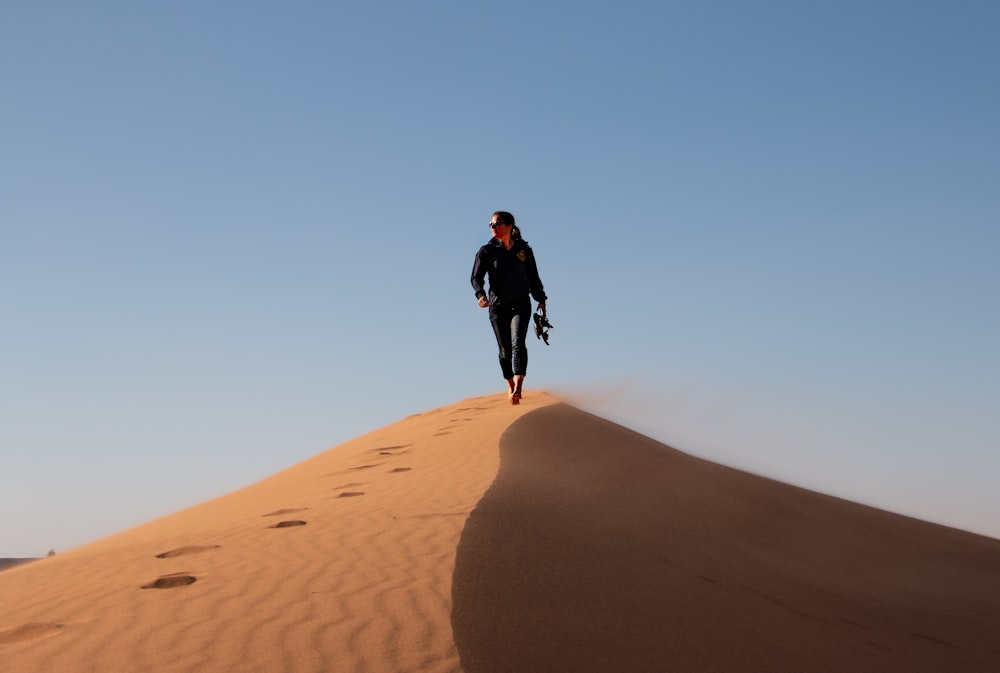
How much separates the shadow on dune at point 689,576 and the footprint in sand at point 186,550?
5.65 feet

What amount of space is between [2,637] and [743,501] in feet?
18.9

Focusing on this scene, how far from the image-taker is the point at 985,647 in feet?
17.2

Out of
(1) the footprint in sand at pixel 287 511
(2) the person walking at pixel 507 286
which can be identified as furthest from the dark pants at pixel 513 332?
(1) the footprint in sand at pixel 287 511

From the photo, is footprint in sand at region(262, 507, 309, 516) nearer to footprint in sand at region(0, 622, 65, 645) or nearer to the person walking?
footprint in sand at region(0, 622, 65, 645)

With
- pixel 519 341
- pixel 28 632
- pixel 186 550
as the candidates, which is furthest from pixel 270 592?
pixel 519 341

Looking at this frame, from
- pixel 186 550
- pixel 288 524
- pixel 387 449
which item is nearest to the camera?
pixel 186 550

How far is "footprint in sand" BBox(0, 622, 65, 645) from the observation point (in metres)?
4.03

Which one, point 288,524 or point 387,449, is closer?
point 288,524

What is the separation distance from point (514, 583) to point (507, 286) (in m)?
6.38

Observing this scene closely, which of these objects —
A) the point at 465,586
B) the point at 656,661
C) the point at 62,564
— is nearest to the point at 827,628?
the point at 656,661

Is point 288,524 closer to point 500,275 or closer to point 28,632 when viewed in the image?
point 28,632

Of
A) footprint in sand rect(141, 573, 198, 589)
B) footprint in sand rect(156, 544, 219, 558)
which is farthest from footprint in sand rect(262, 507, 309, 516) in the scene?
footprint in sand rect(141, 573, 198, 589)

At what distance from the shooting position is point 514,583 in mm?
4301

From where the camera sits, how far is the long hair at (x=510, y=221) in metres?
10.6
